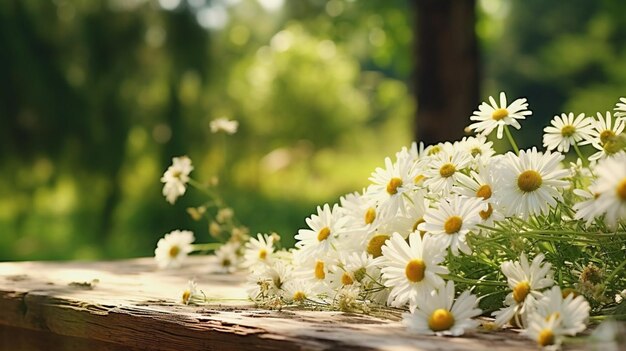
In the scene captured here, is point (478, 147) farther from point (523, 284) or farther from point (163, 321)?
point (163, 321)

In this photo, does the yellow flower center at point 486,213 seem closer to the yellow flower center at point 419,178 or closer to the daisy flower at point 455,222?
the daisy flower at point 455,222

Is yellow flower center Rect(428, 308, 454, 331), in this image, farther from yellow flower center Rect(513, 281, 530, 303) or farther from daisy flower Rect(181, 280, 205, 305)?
daisy flower Rect(181, 280, 205, 305)

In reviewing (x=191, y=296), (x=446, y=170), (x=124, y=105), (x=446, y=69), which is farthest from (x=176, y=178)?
(x=124, y=105)

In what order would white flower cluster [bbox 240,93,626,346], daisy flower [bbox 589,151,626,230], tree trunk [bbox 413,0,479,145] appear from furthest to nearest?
tree trunk [bbox 413,0,479,145], white flower cluster [bbox 240,93,626,346], daisy flower [bbox 589,151,626,230]

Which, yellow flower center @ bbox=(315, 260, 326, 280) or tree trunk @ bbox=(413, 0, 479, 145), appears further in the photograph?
tree trunk @ bbox=(413, 0, 479, 145)

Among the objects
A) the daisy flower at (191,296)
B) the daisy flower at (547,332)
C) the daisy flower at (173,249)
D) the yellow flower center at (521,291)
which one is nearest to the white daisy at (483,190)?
the yellow flower center at (521,291)

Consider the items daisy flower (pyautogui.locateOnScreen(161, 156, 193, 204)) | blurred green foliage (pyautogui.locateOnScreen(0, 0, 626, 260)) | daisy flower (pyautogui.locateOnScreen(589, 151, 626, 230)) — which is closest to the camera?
daisy flower (pyautogui.locateOnScreen(589, 151, 626, 230))

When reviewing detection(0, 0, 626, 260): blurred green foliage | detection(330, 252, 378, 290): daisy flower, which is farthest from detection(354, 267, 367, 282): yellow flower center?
detection(0, 0, 626, 260): blurred green foliage
